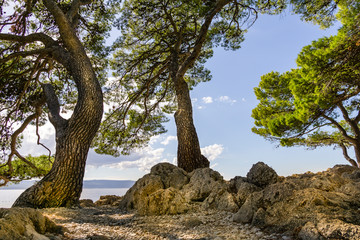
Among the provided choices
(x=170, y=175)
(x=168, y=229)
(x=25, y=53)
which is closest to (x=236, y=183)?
(x=170, y=175)

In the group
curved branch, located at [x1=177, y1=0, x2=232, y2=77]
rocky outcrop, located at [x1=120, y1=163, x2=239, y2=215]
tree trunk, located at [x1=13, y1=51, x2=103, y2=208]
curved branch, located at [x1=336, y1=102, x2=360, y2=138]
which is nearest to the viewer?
rocky outcrop, located at [x1=120, y1=163, x2=239, y2=215]

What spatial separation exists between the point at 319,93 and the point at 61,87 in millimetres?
8743

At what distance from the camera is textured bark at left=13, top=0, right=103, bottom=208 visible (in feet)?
13.4

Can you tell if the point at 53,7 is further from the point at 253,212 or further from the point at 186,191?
the point at 253,212

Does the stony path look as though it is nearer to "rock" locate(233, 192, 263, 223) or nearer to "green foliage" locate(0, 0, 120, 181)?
"rock" locate(233, 192, 263, 223)

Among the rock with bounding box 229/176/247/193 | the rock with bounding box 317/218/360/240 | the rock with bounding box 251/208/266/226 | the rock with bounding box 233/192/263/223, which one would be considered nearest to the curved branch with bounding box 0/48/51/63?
the rock with bounding box 229/176/247/193

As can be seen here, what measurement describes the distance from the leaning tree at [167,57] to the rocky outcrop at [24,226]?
3.93 meters

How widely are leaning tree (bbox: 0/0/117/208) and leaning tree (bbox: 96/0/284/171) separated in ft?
3.35

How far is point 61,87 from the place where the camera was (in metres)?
8.12

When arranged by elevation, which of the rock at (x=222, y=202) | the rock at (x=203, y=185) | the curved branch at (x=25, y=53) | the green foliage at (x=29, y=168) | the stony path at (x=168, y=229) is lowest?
the stony path at (x=168, y=229)

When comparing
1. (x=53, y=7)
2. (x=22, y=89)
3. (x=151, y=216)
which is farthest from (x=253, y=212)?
(x=22, y=89)

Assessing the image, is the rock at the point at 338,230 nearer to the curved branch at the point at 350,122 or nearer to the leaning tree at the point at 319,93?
the leaning tree at the point at 319,93

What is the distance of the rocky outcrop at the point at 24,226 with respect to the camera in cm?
158

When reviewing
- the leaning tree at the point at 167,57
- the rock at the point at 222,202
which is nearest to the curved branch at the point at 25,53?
the leaning tree at the point at 167,57
